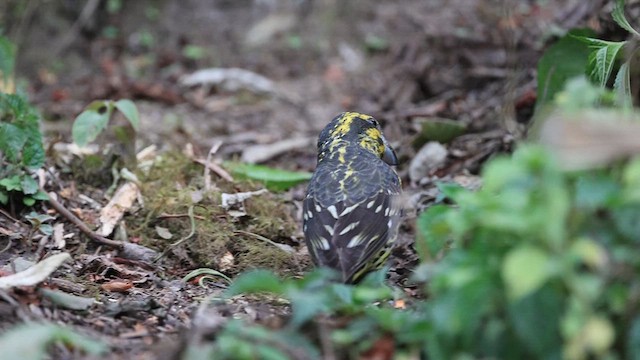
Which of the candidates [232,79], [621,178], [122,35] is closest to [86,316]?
[621,178]

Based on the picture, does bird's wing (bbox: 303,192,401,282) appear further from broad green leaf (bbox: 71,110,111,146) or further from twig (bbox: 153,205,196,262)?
broad green leaf (bbox: 71,110,111,146)

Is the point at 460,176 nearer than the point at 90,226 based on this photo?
No

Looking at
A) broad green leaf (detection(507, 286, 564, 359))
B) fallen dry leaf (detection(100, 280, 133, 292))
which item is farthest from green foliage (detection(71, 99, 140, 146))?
broad green leaf (detection(507, 286, 564, 359))

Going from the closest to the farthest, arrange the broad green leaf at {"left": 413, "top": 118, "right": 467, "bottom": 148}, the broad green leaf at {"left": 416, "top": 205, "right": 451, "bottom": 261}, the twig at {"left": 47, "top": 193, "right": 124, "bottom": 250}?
the broad green leaf at {"left": 416, "top": 205, "right": 451, "bottom": 261} → the twig at {"left": 47, "top": 193, "right": 124, "bottom": 250} → the broad green leaf at {"left": 413, "top": 118, "right": 467, "bottom": 148}

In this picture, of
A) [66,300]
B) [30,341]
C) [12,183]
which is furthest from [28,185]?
[30,341]

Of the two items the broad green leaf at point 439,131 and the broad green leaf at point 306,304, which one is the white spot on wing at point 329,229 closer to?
the broad green leaf at point 306,304

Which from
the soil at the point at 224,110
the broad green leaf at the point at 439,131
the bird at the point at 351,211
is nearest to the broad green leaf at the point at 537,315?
the soil at the point at 224,110

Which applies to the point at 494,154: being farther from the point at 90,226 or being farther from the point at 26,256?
the point at 26,256
